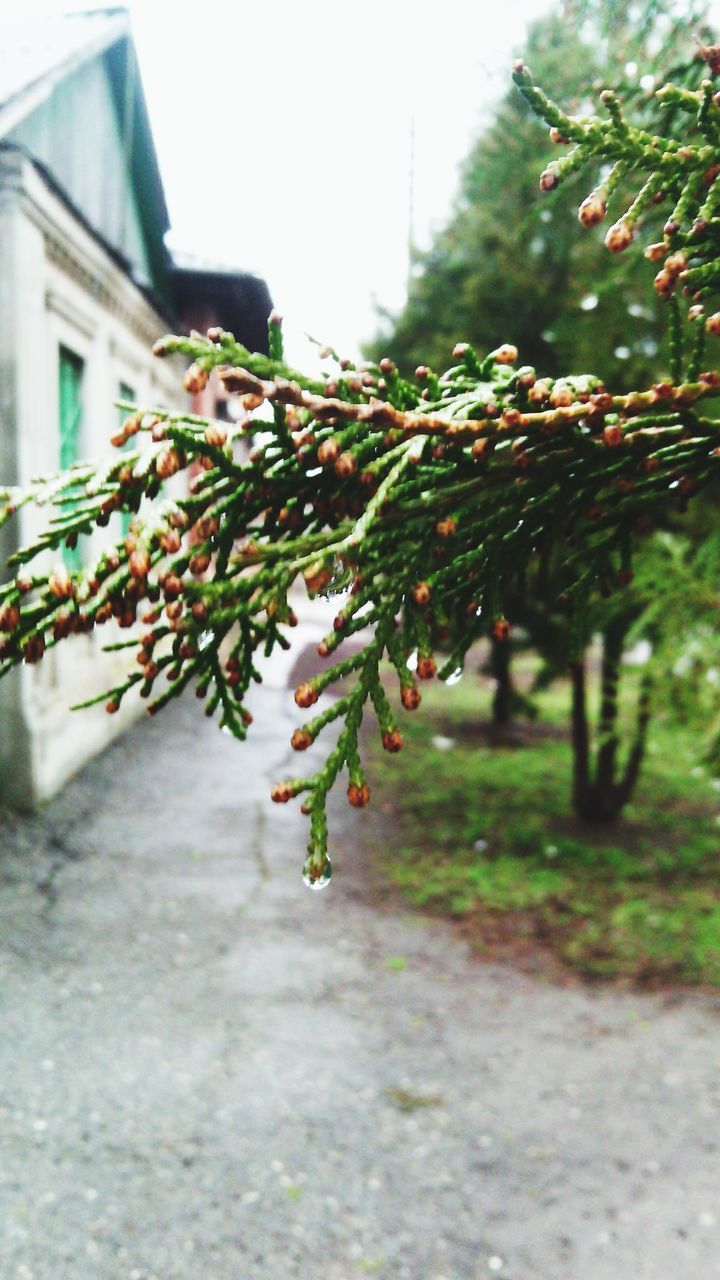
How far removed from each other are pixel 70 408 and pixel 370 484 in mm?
7919

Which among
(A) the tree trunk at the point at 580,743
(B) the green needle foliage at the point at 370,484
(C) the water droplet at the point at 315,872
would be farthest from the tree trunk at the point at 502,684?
(C) the water droplet at the point at 315,872

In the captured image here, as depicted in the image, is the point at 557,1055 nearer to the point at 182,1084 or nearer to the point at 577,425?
the point at 182,1084

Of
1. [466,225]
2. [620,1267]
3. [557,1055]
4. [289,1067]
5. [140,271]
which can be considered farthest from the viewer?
[466,225]

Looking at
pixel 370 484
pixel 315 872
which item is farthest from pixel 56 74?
pixel 315 872

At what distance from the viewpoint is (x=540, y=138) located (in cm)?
704

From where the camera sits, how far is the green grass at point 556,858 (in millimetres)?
8719

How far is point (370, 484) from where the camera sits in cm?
188

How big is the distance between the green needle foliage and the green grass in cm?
444

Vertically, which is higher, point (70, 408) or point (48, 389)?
point (48, 389)

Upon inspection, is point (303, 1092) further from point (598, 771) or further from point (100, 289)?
point (100, 289)

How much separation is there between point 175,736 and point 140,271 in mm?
5795

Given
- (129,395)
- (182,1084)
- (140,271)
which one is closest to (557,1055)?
(182,1084)

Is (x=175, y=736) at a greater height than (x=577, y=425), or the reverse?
(x=577, y=425)

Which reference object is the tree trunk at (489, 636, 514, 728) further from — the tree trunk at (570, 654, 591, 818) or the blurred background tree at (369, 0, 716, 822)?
the tree trunk at (570, 654, 591, 818)
